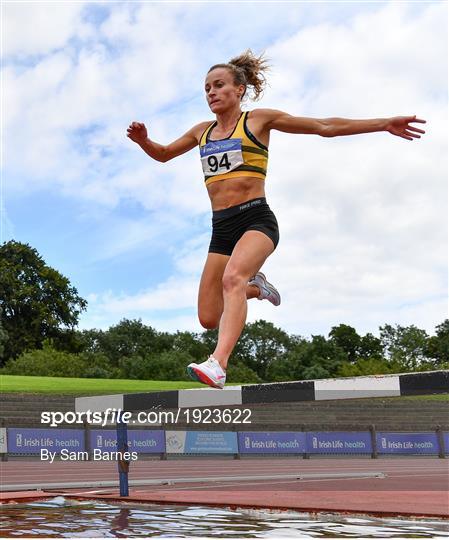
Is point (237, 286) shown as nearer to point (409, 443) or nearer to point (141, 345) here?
point (409, 443)

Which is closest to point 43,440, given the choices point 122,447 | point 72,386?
point 72,386

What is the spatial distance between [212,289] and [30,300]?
56.4 m

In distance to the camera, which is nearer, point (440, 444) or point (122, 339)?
point (440, 444)

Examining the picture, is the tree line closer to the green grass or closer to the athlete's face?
the green grass

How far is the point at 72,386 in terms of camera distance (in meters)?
32.1

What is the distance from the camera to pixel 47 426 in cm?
2169

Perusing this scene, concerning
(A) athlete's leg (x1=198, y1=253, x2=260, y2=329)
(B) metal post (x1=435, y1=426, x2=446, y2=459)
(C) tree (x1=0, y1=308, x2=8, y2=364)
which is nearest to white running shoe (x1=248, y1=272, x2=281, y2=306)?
(A) athlete's leg (x1=198, y1=253, x2=260, y2=329)

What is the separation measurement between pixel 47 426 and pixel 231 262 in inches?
744

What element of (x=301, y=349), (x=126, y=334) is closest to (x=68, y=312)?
(x=126, y=334)

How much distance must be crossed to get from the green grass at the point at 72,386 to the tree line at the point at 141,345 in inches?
357

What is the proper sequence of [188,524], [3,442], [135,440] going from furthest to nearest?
1. [135,440]
2. [3,442]
3. [188,524]

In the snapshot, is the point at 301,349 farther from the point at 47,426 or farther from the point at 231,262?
the point at 231,262

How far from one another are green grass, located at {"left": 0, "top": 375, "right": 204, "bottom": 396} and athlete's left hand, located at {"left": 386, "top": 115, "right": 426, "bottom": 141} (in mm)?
24962

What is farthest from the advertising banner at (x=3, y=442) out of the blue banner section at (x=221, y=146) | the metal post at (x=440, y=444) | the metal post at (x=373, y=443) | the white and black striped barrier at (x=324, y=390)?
the blue banner section at (x=221, y=146)
